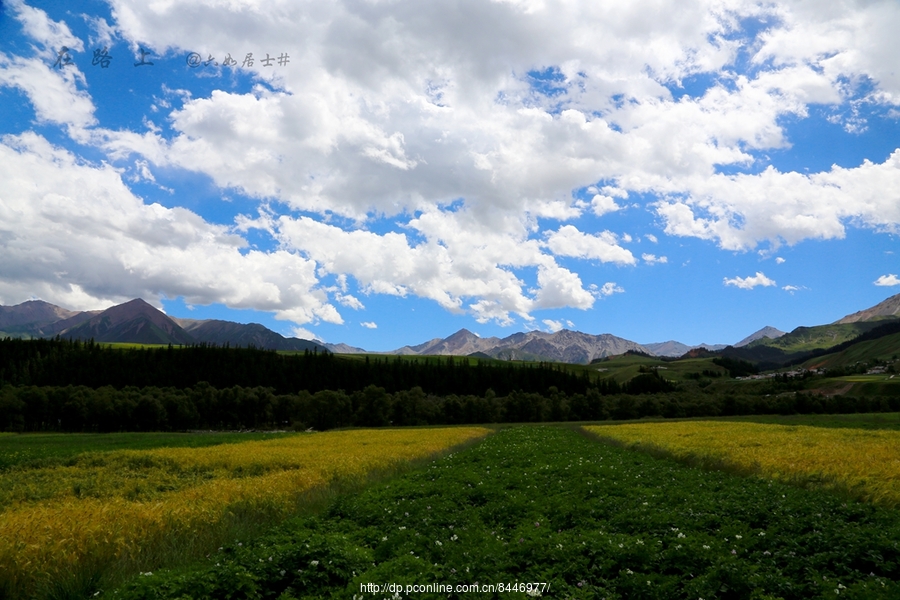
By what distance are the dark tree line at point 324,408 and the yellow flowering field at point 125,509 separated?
77.1m

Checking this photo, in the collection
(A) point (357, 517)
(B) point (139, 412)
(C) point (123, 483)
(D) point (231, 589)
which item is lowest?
(B) point (139, 412)

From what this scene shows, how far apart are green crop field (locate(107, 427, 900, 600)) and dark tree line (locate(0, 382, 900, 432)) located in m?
92.2

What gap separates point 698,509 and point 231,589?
11.9m

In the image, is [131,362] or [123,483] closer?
[123,483]

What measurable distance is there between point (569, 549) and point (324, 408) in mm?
99533

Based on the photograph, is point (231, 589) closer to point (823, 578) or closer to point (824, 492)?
point (823, 578)

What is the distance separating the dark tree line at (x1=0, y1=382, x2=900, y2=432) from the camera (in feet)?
323

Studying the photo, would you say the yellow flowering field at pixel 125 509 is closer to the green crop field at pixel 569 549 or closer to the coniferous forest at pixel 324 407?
the green crop field at pixel 569 549

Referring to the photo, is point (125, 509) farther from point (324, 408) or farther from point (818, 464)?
point (324, 408)

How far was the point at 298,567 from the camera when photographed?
8.69 meters

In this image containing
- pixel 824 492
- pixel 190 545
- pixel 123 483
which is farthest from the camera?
pixel 123 483

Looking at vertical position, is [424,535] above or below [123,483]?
above

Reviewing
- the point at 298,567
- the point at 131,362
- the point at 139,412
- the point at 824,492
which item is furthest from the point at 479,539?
the point at 131,362

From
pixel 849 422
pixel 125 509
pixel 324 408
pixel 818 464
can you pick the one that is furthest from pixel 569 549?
pixel 324 408
